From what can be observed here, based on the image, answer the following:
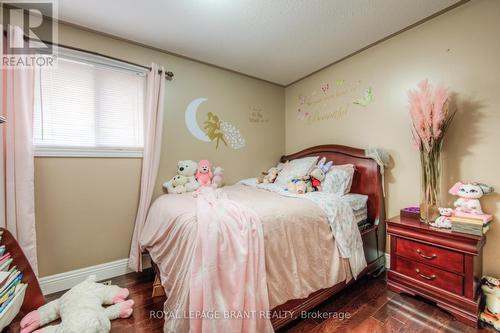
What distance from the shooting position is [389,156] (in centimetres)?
217

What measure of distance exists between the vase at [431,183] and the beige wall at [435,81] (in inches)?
8.2

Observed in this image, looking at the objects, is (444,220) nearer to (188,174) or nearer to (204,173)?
(204,173)

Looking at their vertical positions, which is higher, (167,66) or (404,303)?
(167,66)

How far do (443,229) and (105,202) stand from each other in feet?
9.42

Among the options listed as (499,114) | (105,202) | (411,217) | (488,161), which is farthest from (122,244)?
(499,114)

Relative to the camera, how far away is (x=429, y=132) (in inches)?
64.2

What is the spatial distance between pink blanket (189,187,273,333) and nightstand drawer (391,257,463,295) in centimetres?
127

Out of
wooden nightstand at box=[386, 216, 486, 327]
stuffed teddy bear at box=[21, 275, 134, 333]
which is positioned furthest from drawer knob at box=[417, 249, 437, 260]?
stuffed teddy bear at box=[21, 275, 134, 333]

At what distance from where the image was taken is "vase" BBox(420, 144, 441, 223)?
66.2 inches

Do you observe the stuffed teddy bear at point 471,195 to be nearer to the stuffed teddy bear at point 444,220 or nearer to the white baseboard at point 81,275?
the stuffed teddy bear at point 444,220

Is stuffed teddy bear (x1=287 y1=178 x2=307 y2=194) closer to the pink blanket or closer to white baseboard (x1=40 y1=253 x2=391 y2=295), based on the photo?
the pink blanket

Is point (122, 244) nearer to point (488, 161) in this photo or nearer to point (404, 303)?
point (404, 303)

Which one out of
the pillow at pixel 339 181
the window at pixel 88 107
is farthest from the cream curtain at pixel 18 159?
the pillow at pixel 339 181

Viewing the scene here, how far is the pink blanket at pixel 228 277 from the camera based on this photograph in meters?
1.06
